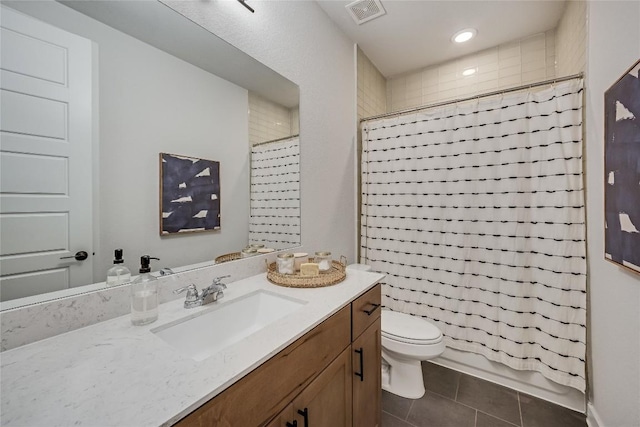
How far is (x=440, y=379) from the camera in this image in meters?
1.79

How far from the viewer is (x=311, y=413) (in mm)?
792

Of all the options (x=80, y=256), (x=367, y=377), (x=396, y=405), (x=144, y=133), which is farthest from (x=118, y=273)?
(x=396, y=405)

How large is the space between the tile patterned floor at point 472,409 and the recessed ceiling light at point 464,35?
2.69 meters

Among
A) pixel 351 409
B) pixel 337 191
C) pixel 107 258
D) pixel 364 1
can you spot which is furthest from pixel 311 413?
pixel 364 1

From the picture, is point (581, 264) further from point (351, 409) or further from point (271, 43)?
point (271, 43)

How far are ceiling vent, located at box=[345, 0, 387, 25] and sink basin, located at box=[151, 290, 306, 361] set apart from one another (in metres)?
1.99

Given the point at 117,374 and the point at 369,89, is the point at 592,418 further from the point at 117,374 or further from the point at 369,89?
the point at 369,89

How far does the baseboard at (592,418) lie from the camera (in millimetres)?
1306

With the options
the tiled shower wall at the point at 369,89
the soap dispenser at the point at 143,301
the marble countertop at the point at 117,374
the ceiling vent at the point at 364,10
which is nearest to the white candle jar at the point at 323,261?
the marble countertop at the point at 117,374

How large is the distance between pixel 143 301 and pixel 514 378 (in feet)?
7.18

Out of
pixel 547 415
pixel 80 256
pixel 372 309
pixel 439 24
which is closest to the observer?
pixel 80 256

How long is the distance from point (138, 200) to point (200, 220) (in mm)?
257

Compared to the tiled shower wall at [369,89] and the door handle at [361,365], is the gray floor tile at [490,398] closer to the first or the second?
the door handle at [361,365]

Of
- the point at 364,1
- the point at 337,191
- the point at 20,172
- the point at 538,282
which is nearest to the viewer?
the point at 20,172
